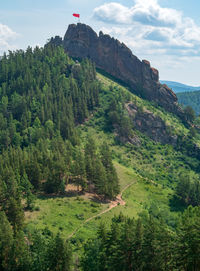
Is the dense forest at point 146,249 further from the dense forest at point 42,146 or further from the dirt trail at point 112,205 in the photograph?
the dirt trail at point 112,205

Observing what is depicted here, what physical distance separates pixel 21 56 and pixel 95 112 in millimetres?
69555

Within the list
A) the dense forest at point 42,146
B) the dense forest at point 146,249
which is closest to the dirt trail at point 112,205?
the dense forest at point 42,146

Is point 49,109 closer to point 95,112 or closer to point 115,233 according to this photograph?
point 95,112

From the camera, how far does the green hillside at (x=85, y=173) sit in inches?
1889

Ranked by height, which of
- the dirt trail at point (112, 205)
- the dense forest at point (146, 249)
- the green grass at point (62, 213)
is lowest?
the dirt trail at point (112, 205)

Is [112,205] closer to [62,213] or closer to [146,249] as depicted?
[62,213]

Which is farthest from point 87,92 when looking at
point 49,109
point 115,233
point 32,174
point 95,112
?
point 115,233

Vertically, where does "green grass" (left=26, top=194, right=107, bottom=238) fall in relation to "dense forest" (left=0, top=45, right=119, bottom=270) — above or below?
below

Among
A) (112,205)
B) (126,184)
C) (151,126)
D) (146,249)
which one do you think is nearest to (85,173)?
(112,205)

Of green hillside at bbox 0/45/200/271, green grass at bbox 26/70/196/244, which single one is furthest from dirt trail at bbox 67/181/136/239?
green grass at bbox 26/70/196/244

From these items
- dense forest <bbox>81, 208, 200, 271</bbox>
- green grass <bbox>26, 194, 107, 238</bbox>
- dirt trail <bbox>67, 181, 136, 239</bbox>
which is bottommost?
dirt trail <bbox>67, 181, 136, 239</bbox>

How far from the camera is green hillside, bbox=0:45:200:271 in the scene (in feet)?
157

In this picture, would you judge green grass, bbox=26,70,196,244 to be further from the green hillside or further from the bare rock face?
the bare rock face

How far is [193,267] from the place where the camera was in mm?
41906
